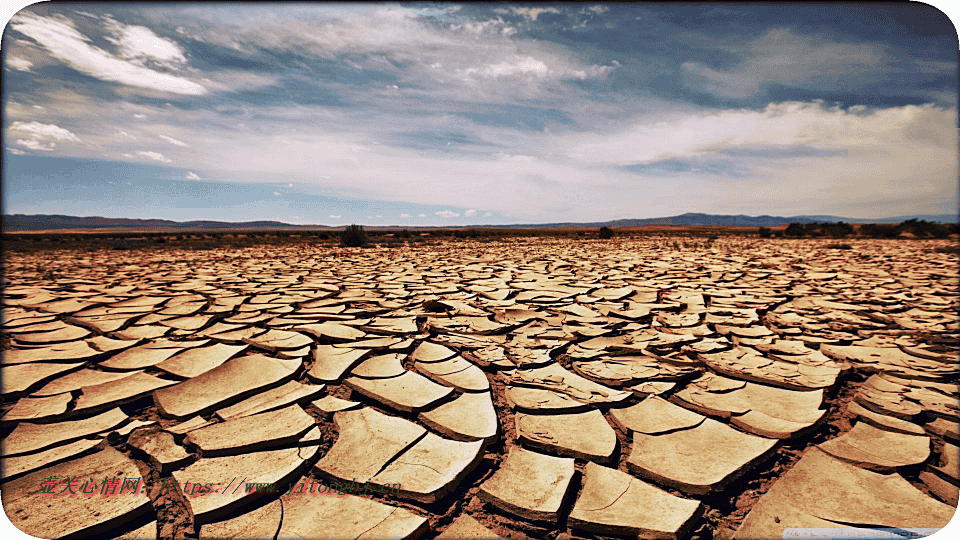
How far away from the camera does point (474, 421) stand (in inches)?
45.4

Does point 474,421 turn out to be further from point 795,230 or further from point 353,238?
point 795,230

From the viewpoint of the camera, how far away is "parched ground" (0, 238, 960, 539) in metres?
0.80

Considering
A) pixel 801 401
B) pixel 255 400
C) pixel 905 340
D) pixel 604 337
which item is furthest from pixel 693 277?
pixel 255 400

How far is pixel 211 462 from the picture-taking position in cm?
95

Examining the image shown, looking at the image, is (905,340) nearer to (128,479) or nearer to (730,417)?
(730,417)

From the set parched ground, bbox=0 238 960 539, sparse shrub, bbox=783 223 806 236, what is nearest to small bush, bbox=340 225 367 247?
parched ground, bbox=0 238 960 539

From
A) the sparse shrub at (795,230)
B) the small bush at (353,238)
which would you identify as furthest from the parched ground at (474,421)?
the sparse shrub at (795,230)

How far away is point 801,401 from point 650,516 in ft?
2.94

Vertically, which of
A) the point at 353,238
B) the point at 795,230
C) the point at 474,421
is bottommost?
the point at 474,421

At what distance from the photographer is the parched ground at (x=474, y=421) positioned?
80cm

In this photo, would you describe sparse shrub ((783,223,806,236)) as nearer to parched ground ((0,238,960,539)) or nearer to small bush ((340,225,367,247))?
parched ground ((0,238,960,539))

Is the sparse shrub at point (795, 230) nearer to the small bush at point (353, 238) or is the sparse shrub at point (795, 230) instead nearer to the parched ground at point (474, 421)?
the parched ground at point (474, 421)

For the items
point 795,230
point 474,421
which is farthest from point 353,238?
point 795,230

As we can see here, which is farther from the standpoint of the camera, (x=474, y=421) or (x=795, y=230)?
(x=795, y=230)
